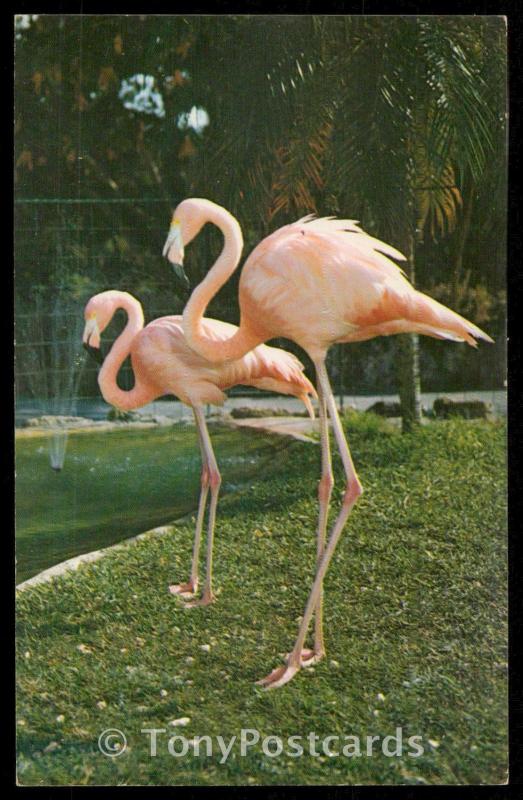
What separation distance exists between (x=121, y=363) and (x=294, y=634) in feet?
→ 4.59

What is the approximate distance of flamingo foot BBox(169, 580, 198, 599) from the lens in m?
4.77

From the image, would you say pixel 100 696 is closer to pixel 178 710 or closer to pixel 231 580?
pixel 178 710

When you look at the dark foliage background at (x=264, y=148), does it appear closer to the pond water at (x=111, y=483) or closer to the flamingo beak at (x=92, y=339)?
the flamingo beak at (x=92, y=339)

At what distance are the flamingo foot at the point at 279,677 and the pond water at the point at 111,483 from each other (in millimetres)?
794

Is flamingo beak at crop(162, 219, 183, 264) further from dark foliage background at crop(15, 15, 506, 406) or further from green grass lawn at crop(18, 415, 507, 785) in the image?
green grass lawn at crop(18, 415, 507, 785)

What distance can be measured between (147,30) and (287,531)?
2226mm

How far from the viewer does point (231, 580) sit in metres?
4.76

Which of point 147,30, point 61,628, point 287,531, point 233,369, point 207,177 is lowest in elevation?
point 61,628

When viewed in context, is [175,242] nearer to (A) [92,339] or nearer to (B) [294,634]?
(A) [92,339]

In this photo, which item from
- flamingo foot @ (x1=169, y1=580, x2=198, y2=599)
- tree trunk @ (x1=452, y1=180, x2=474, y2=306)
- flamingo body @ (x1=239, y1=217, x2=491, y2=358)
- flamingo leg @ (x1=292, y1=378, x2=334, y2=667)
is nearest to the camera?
flamingo body @ (x1=239, y1=217, x2=491, y2=358)

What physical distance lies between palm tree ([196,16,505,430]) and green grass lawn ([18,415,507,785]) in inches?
37.6

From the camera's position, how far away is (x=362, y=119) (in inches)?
183

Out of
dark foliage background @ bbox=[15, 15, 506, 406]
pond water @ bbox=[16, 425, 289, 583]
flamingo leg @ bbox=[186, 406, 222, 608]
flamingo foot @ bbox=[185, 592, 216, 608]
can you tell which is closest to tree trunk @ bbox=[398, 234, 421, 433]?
dark foliage background @ bbox=[15, 15, 506, 406]
